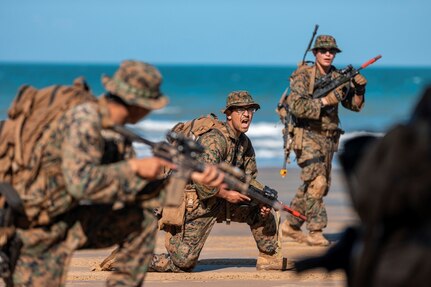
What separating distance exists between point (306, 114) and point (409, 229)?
24.1 ft

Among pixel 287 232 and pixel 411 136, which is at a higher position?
pixel 411 136

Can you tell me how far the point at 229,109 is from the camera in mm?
10812

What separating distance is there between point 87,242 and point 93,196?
65 cm

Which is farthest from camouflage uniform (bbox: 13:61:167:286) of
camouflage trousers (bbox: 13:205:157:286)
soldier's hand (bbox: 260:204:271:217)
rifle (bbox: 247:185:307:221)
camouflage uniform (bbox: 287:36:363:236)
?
camouflage uniform (bbox: 287:36:363:236)

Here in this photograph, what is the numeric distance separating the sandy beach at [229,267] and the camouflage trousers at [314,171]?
374mm

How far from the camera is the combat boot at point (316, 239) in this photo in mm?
12641

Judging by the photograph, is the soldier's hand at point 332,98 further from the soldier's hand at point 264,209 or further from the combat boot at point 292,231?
the soldier's hand at point 264,209

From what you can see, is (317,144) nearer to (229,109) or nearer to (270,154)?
(229,109)

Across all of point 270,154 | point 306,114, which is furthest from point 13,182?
point 270,154

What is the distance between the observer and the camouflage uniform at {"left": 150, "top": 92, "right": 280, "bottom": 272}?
1043 centimetres

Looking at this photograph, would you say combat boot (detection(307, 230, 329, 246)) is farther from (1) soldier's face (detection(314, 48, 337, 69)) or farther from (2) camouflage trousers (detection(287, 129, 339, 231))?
(1) soldier's face (detection(314, 48, 337, 69))

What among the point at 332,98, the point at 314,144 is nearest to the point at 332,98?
the point at 332,98

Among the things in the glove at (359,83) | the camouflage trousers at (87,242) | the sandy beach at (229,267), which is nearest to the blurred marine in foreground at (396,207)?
the camouflage trousers at (87,242)

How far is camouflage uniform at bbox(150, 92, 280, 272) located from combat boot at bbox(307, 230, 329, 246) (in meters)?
1.88
